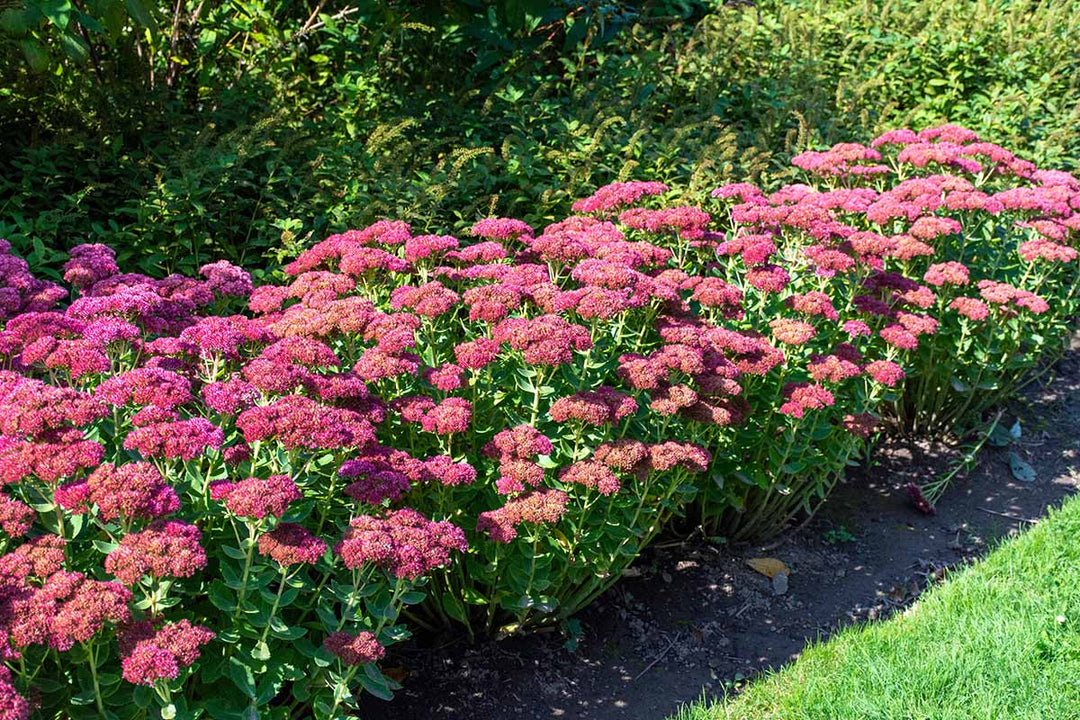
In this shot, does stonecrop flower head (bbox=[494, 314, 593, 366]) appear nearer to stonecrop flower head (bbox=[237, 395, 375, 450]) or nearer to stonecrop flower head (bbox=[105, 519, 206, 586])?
stonecrop flower head (bbox=[237, 395, 375, 450])

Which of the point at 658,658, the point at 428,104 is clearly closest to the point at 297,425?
the point at 658,658

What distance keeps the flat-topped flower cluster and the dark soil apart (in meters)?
0.17

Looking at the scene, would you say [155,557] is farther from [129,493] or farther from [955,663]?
[955,663]

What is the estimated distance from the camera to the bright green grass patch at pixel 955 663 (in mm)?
3107

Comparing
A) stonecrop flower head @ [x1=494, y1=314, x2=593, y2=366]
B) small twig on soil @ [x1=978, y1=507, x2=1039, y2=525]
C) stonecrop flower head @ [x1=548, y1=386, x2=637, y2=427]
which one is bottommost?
small twig on soil @ [x1=978, y1=507, x2=1039, y2=525]

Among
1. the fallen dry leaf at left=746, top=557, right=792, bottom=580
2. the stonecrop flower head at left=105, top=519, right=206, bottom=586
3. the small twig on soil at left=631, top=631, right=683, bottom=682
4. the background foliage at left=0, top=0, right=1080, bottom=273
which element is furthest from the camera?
the background foliage at left=0, top=0, right=1080, bottom=273

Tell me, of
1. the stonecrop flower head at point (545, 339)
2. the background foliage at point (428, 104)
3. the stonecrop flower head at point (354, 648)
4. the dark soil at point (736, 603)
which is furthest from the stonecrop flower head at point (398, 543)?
the background foliage at point (428, 104)

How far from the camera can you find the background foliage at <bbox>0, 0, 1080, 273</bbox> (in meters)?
5.22

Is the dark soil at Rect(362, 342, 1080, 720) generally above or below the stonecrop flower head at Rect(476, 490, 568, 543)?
below

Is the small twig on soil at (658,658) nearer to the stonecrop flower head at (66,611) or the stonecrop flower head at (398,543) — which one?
the stonecrop flower head at (398,543)

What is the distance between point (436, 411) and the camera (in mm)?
3152

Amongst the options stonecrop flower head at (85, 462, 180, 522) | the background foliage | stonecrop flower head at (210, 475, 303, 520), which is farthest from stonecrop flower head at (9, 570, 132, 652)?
the background foliage

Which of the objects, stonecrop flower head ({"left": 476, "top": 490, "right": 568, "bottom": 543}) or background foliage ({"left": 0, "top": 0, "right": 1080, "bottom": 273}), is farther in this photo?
background foliage ({"left": 0, "top": 0, "right": 1080, "bottom": 273})

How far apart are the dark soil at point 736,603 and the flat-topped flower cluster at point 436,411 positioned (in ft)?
0.57
